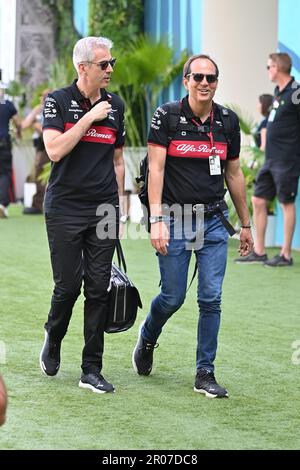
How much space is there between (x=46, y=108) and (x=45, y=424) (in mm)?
1712

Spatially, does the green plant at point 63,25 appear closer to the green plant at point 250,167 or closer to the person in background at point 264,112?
the green plant at point 250,167

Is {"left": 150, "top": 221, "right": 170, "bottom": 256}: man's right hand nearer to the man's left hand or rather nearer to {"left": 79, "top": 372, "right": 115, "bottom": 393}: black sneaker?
the man's left hand

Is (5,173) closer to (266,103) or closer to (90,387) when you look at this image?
(266,103)

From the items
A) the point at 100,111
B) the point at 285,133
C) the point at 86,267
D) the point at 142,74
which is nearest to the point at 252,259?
the point at 285,133

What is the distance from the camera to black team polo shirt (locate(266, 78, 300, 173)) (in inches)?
453

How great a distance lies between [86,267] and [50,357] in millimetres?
622

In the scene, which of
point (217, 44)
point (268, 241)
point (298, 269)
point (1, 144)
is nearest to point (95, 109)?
point (298, 269)

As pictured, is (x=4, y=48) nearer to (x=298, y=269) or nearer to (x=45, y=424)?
(x=298, y=269)

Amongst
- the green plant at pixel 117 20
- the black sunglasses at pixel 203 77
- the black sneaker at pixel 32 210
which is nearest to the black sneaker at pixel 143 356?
the black sunglasses at pixel 203 77

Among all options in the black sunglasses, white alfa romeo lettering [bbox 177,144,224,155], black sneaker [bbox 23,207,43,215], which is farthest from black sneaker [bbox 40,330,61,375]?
black sneaker [bbox 23,207,43,215]

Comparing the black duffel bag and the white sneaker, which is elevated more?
the black duffel bag

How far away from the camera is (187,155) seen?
5977 millimetres

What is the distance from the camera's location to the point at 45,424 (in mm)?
5254
